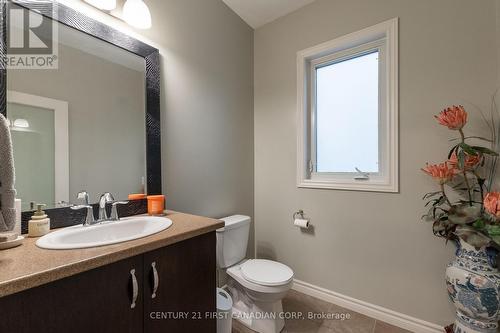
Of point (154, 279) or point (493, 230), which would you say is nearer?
point (154, 279)

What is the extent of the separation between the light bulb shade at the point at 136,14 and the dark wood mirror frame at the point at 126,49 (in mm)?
90

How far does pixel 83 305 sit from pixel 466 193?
2.00 metres

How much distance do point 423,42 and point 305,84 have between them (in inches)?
34.0

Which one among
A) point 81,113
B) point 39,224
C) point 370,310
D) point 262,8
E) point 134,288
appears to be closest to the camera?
point 134,288

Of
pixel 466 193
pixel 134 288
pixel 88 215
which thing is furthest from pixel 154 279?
pixel 466 193

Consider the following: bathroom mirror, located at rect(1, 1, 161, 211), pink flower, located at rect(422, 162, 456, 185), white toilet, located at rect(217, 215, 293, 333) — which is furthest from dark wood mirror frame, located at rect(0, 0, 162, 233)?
pink flower, located at rect(422, 162, 456, 185)

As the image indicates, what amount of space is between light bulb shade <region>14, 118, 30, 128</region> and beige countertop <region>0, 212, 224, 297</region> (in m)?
0.50

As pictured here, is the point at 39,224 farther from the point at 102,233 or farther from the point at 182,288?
the point at 182,288

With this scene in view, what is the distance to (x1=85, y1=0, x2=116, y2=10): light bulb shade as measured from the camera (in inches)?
48.3

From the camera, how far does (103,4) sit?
1.25 meters

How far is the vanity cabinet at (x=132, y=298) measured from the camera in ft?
2.11

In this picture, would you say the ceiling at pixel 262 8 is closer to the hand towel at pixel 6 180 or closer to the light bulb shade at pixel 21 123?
the light bulb shade at pixel 21 123

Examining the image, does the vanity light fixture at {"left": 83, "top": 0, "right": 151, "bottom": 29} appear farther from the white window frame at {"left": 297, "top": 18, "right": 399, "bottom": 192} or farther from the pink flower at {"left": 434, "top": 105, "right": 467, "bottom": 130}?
the pink flower at {"left": 434, "top": 105, "right": 467, "bottom": 130}

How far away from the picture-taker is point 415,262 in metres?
1.59
